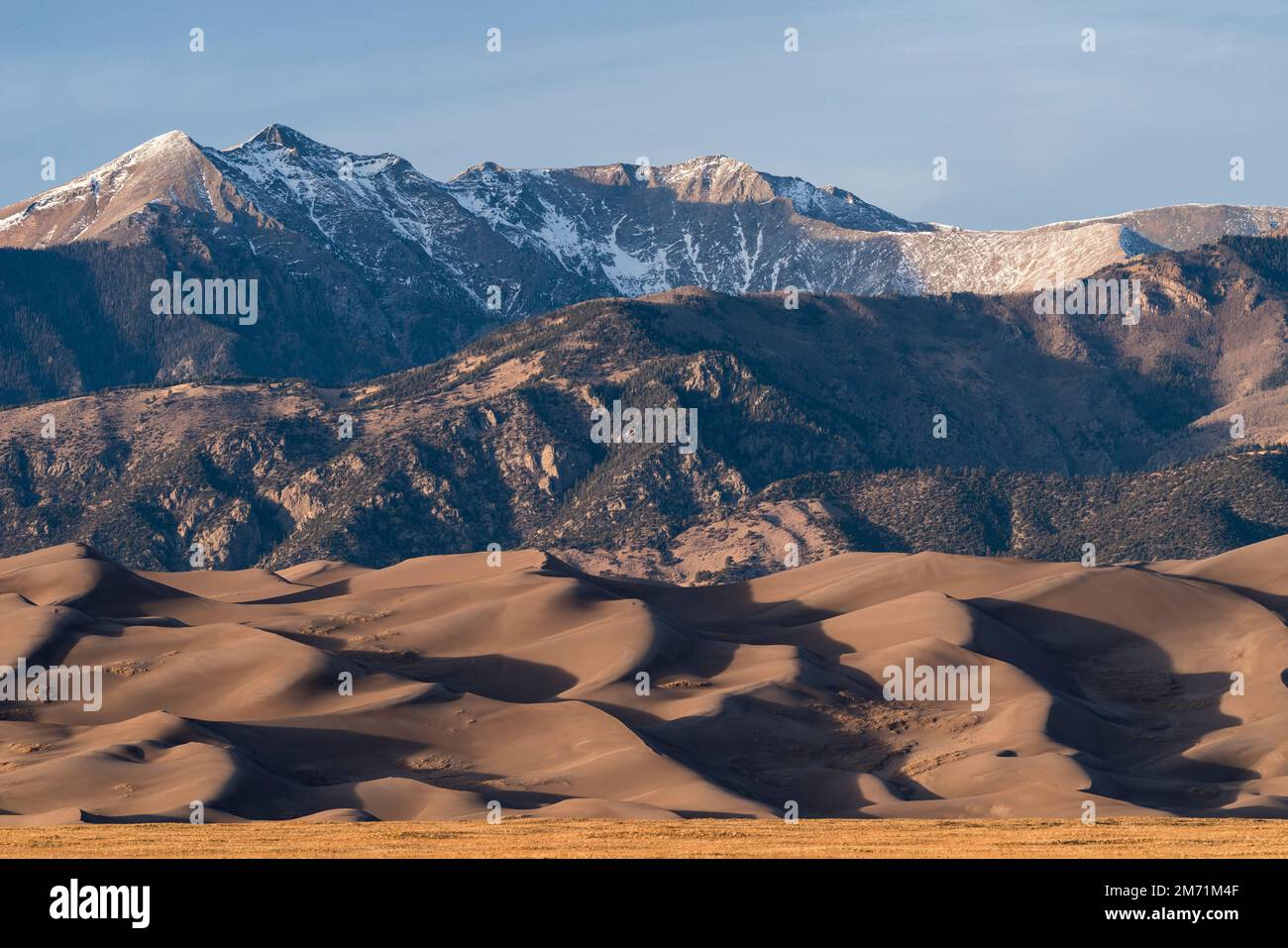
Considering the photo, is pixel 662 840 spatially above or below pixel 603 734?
above

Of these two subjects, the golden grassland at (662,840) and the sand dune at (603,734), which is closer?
the golden grassland at (662,840)

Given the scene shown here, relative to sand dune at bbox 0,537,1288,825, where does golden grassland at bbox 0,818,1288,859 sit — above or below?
above

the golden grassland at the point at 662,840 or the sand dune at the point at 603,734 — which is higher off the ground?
the golden grassland at the point at 662,840

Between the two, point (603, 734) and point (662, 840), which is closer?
point (662, 840)

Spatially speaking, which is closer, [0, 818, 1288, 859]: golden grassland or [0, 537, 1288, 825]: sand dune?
[0, 818, 1288, 859]: golden grassland
